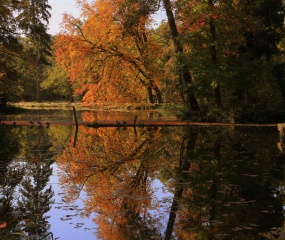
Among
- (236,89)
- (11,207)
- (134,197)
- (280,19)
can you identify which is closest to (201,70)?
(236,89)

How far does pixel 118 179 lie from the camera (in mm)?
10352

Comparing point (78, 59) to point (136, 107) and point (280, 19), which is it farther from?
point (280, 19)

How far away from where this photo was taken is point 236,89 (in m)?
26.5

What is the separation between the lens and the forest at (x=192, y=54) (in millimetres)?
25047

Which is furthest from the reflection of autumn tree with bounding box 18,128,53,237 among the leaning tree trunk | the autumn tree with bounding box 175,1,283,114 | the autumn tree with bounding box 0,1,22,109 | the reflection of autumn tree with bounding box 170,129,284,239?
the autumn tree with bounding box 0,1,22,109

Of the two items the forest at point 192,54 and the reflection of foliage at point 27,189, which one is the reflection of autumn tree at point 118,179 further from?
the forest at point 192,54

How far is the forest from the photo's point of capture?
986 inches

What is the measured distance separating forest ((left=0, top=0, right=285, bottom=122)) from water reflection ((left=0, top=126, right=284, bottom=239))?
8946mm

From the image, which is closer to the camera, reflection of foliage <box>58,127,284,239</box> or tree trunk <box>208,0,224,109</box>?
reflection of foliage <box>58,127,284,239</box>

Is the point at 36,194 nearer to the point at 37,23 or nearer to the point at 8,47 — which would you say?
the point at 8,47

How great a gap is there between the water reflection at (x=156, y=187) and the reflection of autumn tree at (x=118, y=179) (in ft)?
0.06

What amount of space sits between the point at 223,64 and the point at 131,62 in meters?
13.4

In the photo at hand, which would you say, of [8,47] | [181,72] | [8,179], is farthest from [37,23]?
[8,179]

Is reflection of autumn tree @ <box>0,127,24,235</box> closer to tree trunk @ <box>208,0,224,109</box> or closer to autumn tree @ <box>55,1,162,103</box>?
tree trunk @ <box>208,0,224,109</box>
